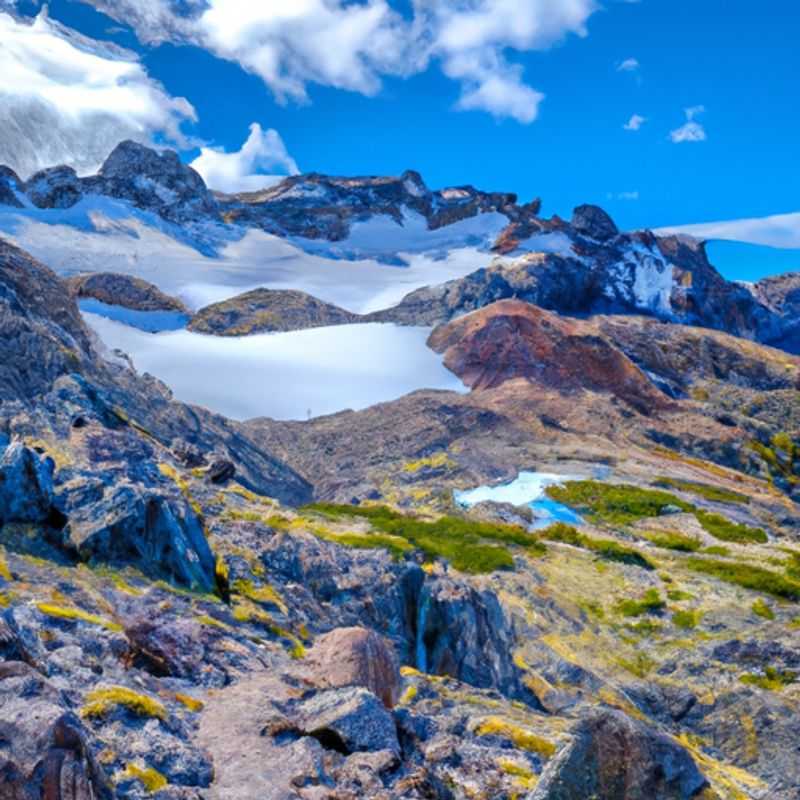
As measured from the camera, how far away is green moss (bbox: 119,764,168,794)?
8.09 meters

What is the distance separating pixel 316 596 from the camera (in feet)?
60.8

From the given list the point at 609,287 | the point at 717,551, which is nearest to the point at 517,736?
the point at 717,551

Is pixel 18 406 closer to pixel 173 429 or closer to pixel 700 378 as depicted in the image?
pixel 173 429

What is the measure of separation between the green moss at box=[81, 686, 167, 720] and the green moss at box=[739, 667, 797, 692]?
54.7 feet

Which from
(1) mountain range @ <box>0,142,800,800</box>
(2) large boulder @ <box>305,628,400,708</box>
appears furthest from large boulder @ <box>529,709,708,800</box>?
(2) large boulder @ <box>305,628,400,708</box>

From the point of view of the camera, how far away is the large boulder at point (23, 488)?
48.3 ft

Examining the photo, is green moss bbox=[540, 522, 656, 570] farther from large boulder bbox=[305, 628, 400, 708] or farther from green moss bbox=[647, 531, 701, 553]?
large boulder bbox=[305, 628, 400, 708]

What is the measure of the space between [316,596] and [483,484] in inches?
972

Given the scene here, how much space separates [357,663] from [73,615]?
13.8ft

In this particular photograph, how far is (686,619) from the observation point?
24422 mm

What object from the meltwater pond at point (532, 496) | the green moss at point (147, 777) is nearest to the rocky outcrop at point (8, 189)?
the meltwater pond at point (532, 496)

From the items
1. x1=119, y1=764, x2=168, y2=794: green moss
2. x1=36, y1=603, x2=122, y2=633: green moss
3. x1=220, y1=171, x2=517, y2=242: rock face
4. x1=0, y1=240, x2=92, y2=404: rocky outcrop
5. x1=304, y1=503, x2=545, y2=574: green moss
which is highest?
x1=220, y1=171, x2=517, y2=242: rock face

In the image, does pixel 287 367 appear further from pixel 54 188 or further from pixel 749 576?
pixel 54 188

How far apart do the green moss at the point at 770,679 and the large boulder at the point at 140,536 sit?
14.1m
